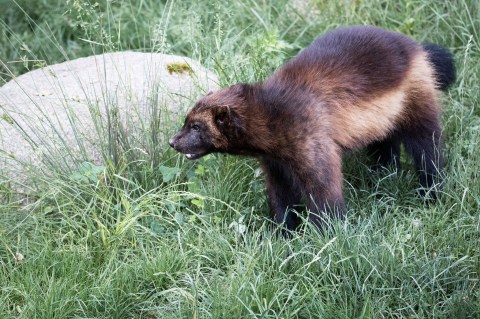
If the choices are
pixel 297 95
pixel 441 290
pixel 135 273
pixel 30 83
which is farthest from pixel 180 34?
pixel 441 290

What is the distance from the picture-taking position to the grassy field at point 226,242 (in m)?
4.14

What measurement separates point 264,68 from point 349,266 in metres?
2.16

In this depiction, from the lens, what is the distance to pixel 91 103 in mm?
5473

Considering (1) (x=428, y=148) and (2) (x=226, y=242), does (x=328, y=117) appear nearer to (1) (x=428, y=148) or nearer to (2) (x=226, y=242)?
(1) (x=428, y=148)

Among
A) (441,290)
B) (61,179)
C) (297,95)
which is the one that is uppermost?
(297,95)

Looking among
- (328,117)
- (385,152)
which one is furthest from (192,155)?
(385,152)

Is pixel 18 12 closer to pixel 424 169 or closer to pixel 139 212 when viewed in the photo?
pixel 139 212

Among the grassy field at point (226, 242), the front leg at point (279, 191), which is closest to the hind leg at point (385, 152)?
the grassy field at point (226, 242)

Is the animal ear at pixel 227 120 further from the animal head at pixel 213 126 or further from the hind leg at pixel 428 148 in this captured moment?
the hind leg at pixel 428 148

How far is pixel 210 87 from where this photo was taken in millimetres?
5926

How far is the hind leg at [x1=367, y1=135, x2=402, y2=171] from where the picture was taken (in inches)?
228

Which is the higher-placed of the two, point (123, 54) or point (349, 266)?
point (123, 54)

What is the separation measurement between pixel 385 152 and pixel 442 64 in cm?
75

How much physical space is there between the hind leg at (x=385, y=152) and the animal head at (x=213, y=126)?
135 centimetres
